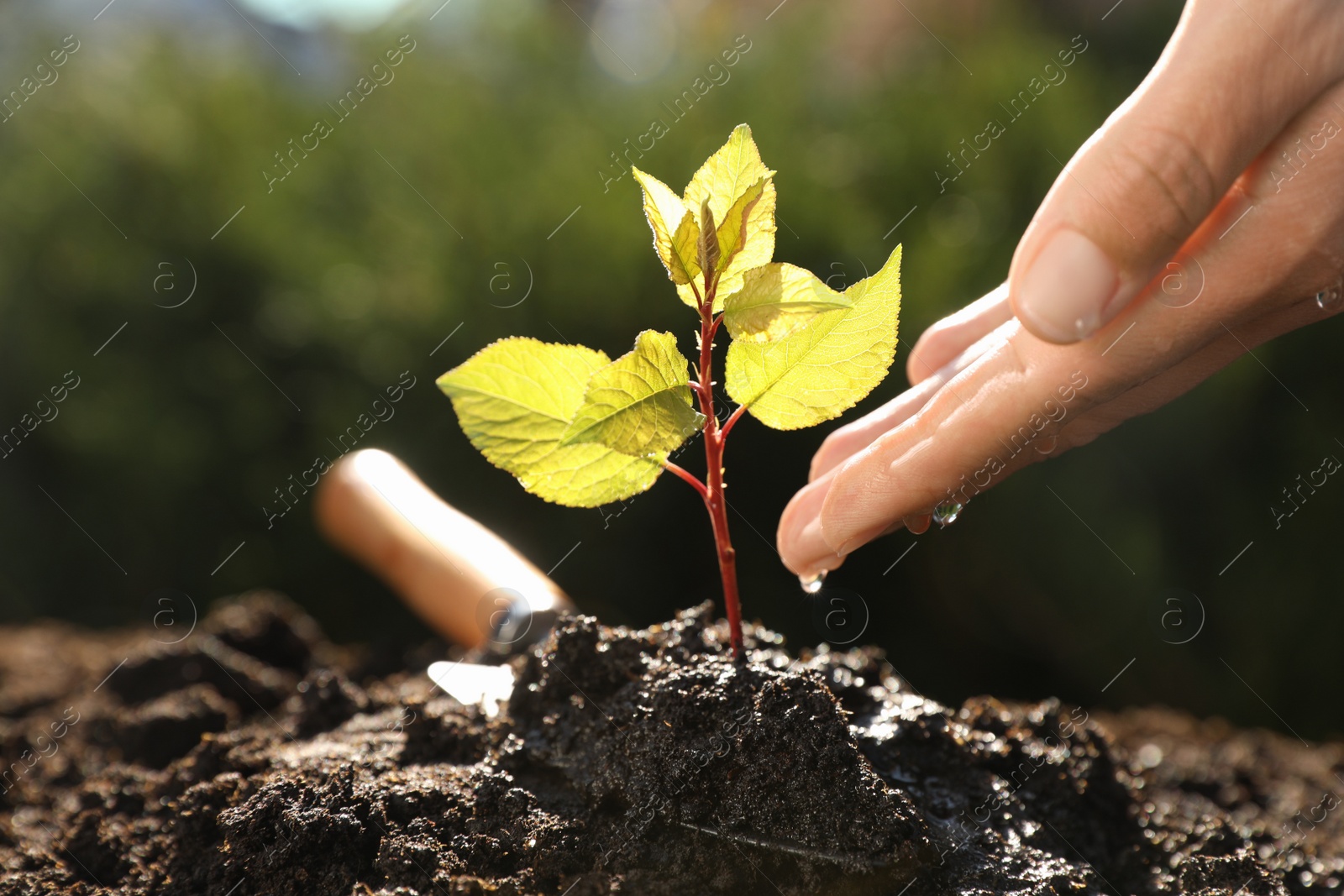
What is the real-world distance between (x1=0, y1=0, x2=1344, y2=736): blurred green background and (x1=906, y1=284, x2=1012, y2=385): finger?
117 cm

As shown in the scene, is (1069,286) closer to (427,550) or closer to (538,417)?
(538,417)

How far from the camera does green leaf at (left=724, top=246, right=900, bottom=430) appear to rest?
3.97 ft

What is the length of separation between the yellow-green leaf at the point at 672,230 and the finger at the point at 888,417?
47 cm

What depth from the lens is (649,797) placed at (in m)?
1.20

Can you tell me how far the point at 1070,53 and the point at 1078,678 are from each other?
8.28 ft

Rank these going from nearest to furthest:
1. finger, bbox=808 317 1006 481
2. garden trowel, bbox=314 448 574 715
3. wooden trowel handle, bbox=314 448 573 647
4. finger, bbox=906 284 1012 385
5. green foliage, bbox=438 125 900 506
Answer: green foliage, bbox=438 125 900 506 < finger, bbox=808 317 1006 481 < finger, bbox=906 284 1012 385 < garden trowel, bbox=314 448 574 715 < wooden trowel handle, bbox=314 448 573 647

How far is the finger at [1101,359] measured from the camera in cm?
105

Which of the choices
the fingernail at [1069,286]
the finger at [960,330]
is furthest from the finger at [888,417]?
the fingernail at [1069,286]

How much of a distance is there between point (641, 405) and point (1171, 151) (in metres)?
0.65

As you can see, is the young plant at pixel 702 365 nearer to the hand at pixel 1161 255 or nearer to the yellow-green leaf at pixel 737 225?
the yellow-green leaf at pixel 737 225

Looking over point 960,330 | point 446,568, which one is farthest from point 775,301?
point 446,568

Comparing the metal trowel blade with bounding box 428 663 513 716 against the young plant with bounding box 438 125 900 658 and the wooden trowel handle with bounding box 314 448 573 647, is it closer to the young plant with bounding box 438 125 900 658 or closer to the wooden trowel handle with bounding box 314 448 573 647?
the wooden trowel handle with bounding box 314 448 573 647

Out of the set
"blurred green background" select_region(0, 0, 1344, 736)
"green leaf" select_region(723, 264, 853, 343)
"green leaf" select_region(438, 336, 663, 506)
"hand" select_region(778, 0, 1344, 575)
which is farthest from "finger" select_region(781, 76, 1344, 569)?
"blurred green background" select_region(0, 0, 1344, 736)

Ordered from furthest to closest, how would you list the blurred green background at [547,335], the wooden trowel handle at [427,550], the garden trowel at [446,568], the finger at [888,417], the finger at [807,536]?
the blurred green background at [547,335]
the wooden trowel handle at [427,550]
the garden trowel at [446,568]
the finger at [888,417]
the finger at [807,536]
